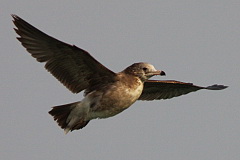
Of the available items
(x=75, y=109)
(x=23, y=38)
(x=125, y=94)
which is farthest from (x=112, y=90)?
(x=23, y=38)

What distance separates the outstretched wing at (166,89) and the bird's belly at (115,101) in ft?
6.47

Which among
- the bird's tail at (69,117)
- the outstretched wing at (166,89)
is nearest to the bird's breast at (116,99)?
the bird's tail at (69,117)

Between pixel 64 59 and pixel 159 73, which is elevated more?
pixel 64 59

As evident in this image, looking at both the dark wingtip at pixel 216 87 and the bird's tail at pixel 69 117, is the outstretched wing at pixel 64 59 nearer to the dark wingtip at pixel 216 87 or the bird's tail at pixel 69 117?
the bird's tail at pixel 69 117

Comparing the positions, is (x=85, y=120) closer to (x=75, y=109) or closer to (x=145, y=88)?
(x=75, y=109)

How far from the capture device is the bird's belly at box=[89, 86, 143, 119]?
38.2 feet

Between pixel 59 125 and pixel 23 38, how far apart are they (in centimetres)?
217

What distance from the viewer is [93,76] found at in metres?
12.0

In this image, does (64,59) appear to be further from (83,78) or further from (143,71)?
(143,71)

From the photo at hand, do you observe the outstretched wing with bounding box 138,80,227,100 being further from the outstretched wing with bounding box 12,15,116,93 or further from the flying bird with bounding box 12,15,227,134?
the outstretched wing with bounding box 12,15,116,93

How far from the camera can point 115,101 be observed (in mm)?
11633

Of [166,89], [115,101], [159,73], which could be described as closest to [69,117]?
[115,101]

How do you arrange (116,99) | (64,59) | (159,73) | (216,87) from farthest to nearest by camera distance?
(216,87) < (159,73) < (64,59) < (116,99)

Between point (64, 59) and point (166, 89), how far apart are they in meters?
3.54
